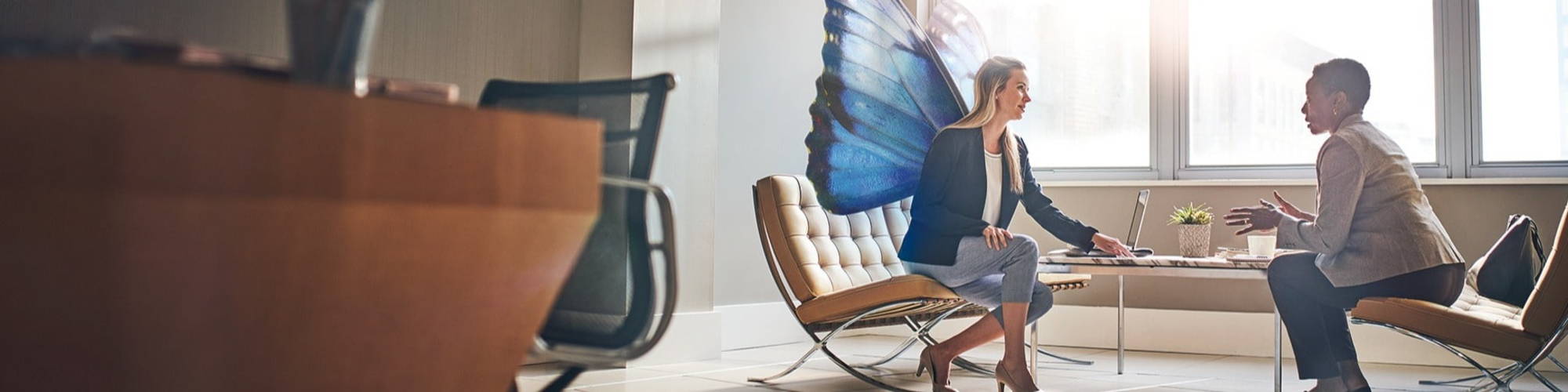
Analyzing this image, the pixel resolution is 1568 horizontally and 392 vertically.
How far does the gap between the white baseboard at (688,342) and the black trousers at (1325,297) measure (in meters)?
2.20

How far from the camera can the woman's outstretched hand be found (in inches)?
136

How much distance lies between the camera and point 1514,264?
3.75 m

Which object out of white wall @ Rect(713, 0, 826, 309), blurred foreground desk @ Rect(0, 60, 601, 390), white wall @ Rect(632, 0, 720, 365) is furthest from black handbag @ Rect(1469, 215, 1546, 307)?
blurred foreground desk @ Rect(0, 60, 601, 390)

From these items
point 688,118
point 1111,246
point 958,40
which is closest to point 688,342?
point 688,118

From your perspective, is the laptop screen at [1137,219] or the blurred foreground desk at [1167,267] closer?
the blurred foreground desk at [1167,267]

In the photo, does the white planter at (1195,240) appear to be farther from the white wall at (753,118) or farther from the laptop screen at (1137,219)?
the white wall at (753,118)

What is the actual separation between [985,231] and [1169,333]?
2.30 meters

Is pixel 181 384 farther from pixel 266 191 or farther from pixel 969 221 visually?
pixel 969 221

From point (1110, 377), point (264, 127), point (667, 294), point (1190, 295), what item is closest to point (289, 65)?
point (264, 127)

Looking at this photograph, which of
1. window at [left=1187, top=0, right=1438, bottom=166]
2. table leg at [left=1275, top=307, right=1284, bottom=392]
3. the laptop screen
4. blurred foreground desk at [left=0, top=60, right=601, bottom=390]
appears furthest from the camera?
window at [left=1187, top=0, right=1438, bottom=166]

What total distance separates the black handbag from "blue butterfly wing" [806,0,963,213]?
180 cm

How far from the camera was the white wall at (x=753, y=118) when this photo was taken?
5266 mm

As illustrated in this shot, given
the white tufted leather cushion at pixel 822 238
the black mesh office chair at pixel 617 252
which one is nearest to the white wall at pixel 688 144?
the white tufted leather cushion at pixel 822 238

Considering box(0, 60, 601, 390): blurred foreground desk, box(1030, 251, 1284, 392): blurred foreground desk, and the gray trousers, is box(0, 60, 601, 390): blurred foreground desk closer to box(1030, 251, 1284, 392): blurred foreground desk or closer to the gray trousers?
the gray trousers
